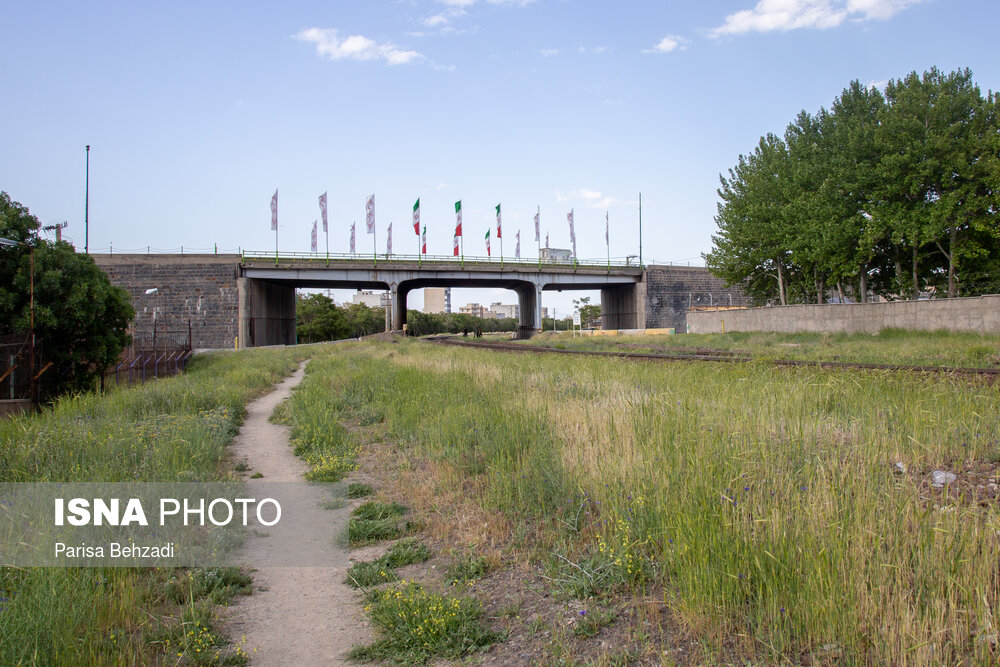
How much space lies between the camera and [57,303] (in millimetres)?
18609

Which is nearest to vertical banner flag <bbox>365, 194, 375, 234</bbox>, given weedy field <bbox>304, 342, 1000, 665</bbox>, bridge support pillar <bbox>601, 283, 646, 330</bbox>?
bridge support pillar <bbox>601, 283, 646, 330</bbox>

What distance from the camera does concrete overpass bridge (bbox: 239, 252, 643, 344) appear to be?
180 ft

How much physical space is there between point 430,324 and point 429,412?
5524 inches

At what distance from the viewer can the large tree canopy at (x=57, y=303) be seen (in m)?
17.7

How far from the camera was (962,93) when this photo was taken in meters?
28.4

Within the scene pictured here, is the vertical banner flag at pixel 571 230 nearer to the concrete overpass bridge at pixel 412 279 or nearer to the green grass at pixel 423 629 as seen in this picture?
the concrete overpass bridge at pixel 412 279

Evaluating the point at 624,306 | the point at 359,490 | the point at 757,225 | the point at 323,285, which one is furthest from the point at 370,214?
the point at 359,490

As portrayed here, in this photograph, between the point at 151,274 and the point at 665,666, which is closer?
the point at 665,666

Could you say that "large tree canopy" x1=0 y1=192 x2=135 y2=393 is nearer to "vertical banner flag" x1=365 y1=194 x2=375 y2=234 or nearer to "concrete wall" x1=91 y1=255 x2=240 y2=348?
"concrete wall" x1=91 y1=255 x2=240 y2=348

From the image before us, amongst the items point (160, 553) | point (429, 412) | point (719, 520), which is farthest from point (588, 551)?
point (429, 412)

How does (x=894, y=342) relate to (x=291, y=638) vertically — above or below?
above

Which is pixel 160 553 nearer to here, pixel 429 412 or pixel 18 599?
pixel 18 599

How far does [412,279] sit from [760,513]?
197ft

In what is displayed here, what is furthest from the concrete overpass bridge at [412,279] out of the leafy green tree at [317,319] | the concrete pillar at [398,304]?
the leafy green tree at [317,319]
